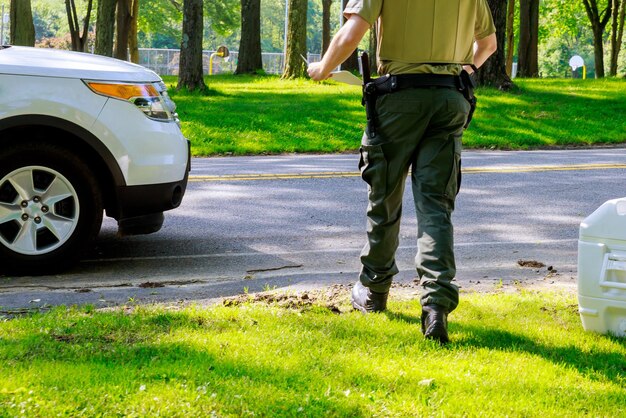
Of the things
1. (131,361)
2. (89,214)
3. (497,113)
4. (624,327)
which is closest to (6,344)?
(131,361)

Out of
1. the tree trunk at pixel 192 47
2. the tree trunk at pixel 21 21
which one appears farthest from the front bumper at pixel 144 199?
the tree trunk at pixel 21 21

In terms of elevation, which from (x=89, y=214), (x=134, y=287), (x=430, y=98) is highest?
(x=430, y=98)

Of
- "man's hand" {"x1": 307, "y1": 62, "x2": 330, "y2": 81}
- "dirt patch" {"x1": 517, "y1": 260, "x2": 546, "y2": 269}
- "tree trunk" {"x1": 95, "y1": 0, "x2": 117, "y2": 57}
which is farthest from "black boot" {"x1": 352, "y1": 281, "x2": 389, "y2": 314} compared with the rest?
"tree trunk" {"x1": 95, "y1": 0, "x2": 117, "y2": 57}

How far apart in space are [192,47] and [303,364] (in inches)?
677

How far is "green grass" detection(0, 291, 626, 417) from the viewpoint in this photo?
365 centimetres

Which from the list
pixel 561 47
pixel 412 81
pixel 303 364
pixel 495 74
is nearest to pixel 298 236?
pixel 412 81

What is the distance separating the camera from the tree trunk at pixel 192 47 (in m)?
20.5

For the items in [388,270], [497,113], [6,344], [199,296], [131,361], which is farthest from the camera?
Answer: [497,113]

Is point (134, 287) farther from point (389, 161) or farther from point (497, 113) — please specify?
point (497, 113)

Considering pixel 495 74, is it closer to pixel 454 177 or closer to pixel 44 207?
pixel 44 207

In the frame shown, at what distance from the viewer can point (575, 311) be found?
5312 mm

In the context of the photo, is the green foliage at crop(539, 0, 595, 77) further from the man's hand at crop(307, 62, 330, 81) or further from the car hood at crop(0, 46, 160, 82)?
the man's hand at crop(307, 62, 330, 81)

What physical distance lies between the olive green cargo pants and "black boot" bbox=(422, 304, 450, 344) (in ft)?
0.13

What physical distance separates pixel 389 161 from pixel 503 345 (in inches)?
41.7
